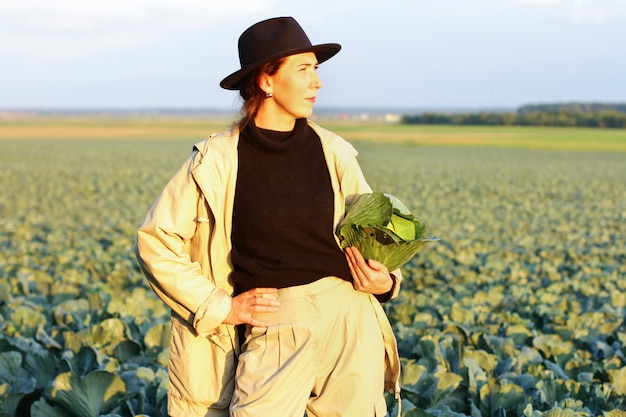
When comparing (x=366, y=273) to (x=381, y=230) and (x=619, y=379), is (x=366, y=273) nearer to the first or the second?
(x=381, y=230)

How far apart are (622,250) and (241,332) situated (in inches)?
363

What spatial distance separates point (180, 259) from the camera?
2512 millimetres

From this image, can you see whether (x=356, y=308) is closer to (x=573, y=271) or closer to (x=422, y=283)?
(x=422, y=283)

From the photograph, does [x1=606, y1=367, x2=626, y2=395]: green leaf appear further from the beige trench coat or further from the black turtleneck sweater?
the black turtleneck sweater

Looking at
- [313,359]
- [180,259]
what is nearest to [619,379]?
[313,359]

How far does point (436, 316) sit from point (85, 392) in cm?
319

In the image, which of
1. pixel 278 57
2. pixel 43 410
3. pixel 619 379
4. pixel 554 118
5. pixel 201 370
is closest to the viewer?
pixel 278 57

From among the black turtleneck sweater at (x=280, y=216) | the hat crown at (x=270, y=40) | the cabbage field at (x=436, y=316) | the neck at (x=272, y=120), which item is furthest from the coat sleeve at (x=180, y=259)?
the cabbage field at (x=436, y=316)

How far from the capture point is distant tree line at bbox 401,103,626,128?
85500 mm

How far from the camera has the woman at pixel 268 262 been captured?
2.50 metres

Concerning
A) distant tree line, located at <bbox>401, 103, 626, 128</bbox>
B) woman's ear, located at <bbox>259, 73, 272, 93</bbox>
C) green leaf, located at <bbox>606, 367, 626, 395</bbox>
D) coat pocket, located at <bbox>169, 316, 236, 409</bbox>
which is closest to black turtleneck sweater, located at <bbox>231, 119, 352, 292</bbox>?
woman's ear, located at <bbox>259, 73, 272, 93</bbox>

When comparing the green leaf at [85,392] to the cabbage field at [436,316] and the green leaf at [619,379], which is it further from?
the green leaf at [619,379]

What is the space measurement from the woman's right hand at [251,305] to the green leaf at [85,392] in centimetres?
150

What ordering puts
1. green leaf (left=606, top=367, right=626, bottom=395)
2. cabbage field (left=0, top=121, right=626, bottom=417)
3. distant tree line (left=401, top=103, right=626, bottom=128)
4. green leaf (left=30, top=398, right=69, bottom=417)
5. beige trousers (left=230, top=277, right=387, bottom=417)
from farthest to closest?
distant tree line (left=401, top=103, right=626, bottom=128) → green leaf (left=606, top=367, right=626, bottom=395) → cabbage field (left=0, top=121, right=626, bottom=417) → green leaf (left=30, top=398, right=69, bottom=417) → beige trousers (left=230, top=277, right=387, bottom=417)
